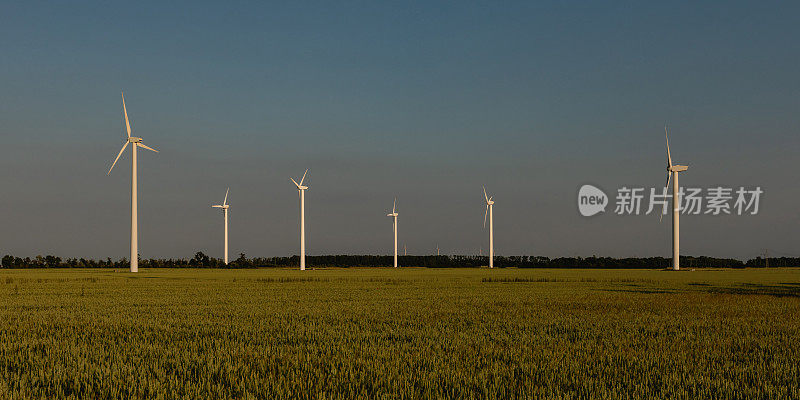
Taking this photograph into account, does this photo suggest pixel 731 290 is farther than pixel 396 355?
Yes

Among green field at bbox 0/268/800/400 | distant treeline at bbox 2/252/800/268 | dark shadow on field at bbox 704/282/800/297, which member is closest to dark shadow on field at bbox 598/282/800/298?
dark shadow on field at bbox 704/282/800/297

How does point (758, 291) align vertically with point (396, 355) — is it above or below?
below

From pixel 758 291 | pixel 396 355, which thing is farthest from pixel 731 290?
pixel 396 355

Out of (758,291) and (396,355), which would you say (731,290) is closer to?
(758,291)

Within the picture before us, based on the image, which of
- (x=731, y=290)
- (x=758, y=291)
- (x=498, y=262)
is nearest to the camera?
(x=758, y=291)

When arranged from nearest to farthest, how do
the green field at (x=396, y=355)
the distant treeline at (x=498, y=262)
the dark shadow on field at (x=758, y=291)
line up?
the green field at (x=396, y=355) < the dark shadow on field at (x=758, y=291) < the distant treeline at (x=498, y=262)

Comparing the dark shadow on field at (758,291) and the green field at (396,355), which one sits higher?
the green field at (396,355)

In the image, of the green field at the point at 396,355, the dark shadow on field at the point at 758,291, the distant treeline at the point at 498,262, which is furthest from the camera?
the distant treeline at the point at 498,262

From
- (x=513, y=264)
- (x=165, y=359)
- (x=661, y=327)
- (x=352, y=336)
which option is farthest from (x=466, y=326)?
(x=513, y=264)

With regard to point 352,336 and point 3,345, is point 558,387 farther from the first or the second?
point 3,345

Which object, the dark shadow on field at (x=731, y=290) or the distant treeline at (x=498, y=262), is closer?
the dark shadow on field at (x=731, y=290)

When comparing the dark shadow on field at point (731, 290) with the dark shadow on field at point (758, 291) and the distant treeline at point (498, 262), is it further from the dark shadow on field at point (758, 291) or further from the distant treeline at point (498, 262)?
the distant treeline at point (498, 262)

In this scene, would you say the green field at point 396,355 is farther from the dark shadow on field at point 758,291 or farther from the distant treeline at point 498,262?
the distant treeline at point 498,262

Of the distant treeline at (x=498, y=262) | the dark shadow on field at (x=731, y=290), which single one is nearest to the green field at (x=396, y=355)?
the dark shadow on field at (x=731, y=290)
